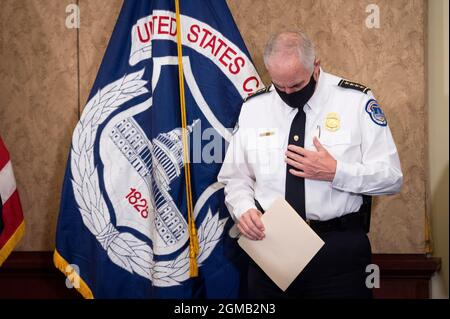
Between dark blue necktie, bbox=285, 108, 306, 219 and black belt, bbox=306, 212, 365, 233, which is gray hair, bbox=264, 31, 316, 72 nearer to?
dark blue necktie, bbox=285, 108, 306, 219

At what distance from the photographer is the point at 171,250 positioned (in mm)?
2588

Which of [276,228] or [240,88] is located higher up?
[240,88]

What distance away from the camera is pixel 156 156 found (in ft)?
8.45

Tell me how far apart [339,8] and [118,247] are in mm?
1706

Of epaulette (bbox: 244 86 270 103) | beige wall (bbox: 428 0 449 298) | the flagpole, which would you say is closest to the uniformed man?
epaulette (bbox: 244 86 270 103)

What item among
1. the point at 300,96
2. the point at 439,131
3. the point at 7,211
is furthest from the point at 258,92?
the point at 7,211

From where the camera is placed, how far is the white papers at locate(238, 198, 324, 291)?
2053mm

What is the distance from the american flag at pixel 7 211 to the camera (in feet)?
8.47

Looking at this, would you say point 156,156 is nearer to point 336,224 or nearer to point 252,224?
point 252,224

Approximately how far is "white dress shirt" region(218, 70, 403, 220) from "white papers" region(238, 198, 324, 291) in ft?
0.35

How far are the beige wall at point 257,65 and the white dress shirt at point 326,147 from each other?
65cm

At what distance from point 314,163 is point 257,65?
1.01 meters

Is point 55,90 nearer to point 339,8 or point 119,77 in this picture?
point 119,77
